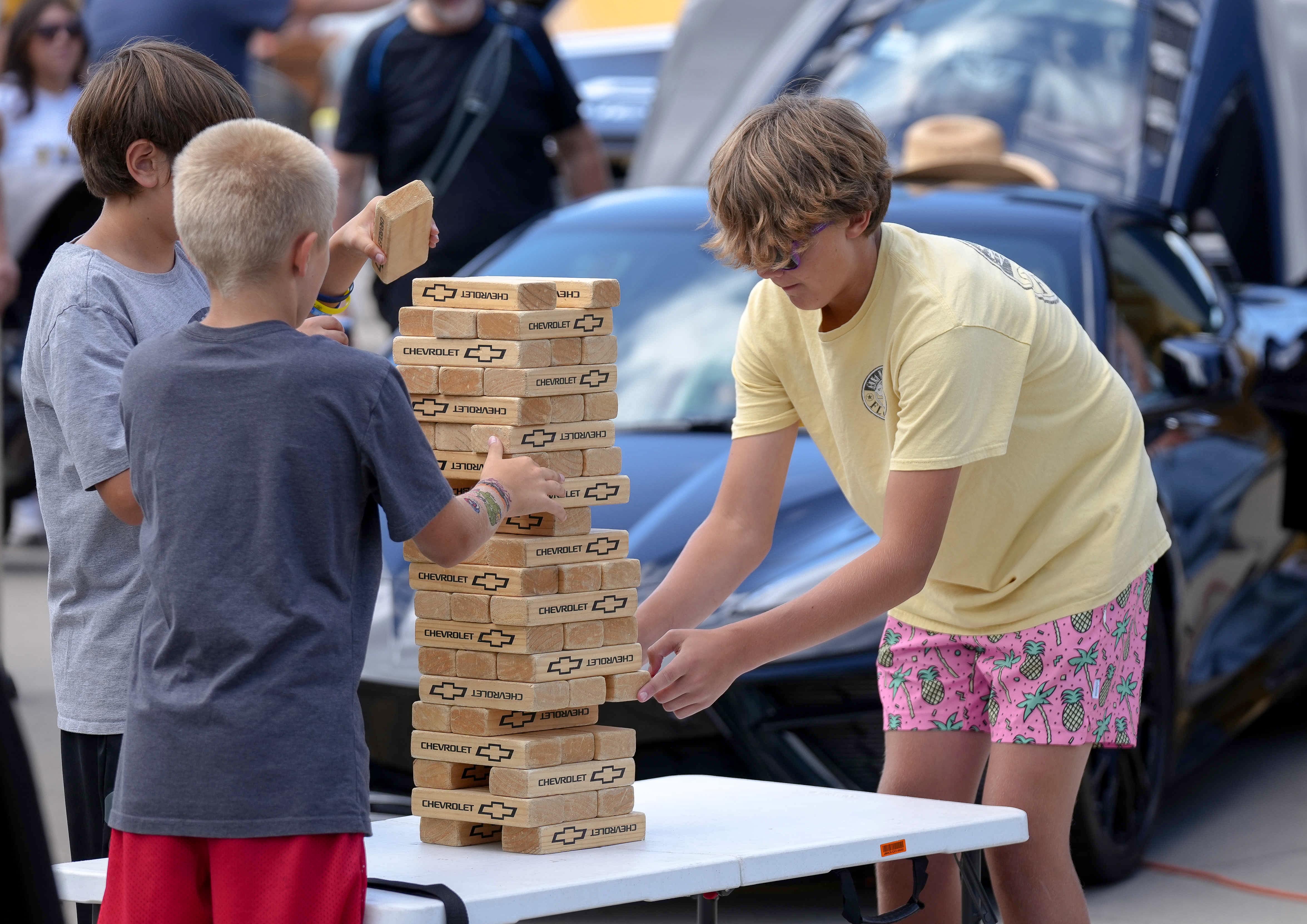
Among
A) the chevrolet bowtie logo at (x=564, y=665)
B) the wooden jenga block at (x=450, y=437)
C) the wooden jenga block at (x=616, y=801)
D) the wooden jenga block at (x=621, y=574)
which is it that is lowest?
the wooden jenga block at (x=616, y=801)

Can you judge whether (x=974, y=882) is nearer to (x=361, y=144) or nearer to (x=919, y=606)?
(x=919, y=606)

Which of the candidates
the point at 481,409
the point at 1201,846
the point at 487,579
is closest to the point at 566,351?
the point at 481,409

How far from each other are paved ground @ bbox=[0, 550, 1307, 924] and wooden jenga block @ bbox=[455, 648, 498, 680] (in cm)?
116

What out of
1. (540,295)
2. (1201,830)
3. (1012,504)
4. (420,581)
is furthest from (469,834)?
(1201,830)

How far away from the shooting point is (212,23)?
7.00m

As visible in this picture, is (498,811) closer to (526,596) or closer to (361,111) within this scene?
(526,596)

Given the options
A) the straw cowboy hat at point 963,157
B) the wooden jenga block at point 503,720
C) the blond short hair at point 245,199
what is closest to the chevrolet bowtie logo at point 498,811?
the wooden jenga block at point 503,720

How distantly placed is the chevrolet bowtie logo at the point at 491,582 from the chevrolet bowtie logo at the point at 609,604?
0.50 feet

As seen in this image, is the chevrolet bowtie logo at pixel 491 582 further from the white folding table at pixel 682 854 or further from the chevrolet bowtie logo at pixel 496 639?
the white folding table at pixel 682 854

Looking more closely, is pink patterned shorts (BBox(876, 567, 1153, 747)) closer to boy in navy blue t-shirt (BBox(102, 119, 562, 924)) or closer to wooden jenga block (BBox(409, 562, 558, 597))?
wooden jenga block (BBox(409, 562, 558, 597))

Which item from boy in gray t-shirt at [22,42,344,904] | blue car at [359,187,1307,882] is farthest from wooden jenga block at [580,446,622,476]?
blue car at [359,187,1307,882]

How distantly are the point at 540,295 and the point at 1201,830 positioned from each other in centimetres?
331

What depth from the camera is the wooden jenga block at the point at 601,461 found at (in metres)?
2.96

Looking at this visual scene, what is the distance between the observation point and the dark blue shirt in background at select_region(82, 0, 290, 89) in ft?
22.9
